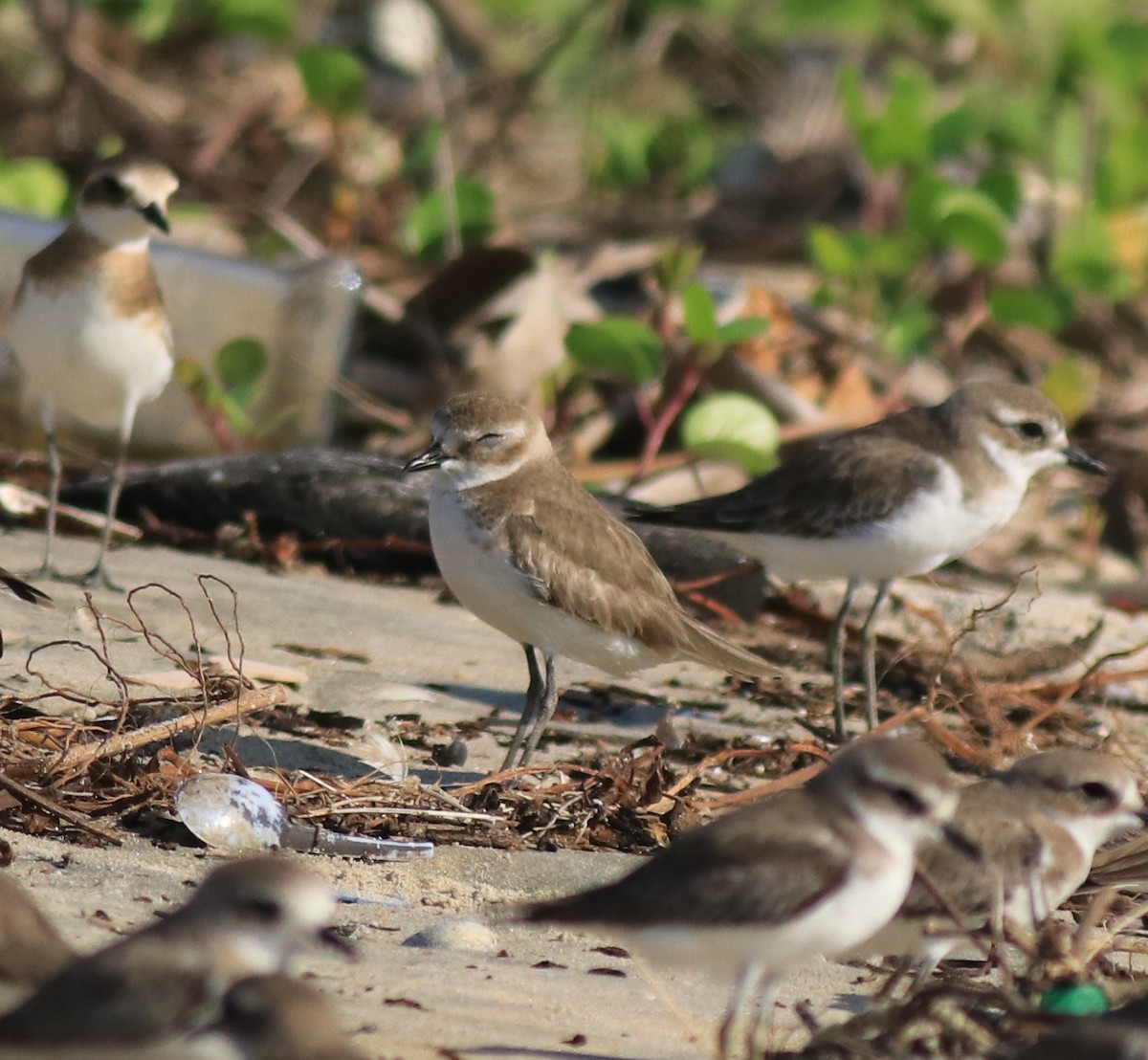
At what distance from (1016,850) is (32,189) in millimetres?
6526

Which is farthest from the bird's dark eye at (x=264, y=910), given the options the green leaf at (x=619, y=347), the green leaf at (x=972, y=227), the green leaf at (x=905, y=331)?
the green leaf at (x=905, y=331)

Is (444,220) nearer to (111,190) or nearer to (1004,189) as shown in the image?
(1004,189)

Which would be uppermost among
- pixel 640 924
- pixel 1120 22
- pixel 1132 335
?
pixel 1120 22

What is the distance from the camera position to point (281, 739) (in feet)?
15.6

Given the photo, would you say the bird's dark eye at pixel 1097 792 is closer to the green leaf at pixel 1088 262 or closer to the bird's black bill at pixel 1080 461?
the bird's black bill at pixel 1080 461

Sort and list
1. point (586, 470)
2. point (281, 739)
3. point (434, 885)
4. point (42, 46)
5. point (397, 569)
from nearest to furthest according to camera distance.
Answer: point (434, 885)
point (281, 739)
point (397, 569)
point (586, 470)
point (42, 46)

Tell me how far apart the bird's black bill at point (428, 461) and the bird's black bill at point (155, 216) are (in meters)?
1.76

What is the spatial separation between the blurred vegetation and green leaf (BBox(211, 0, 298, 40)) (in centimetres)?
2

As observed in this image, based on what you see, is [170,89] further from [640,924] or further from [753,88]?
[640,924]

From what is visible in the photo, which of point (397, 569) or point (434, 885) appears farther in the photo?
point (397, 569)

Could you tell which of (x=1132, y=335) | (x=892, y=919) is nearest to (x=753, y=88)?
(x=1132, y=335)

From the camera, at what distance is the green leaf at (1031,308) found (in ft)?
27.5

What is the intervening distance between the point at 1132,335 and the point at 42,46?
6.75 metres

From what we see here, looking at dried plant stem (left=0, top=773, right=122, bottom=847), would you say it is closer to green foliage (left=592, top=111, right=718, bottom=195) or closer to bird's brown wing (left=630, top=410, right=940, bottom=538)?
bird's brown wing (left=630, top=410, right=940, bottom=538)
